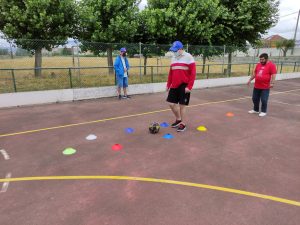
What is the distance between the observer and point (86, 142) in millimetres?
5504

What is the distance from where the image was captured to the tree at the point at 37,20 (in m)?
11.5

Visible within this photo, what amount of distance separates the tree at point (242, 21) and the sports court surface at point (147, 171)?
10.8 m

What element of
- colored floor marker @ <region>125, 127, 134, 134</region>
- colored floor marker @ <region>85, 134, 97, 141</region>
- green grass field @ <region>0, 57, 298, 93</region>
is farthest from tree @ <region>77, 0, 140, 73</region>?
colored floor marker @ <region>85, 134, 97, 141</region>

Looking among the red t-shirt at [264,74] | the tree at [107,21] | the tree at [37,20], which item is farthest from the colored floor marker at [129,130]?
the tree at [107,21]

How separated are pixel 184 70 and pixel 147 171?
2.67 metres

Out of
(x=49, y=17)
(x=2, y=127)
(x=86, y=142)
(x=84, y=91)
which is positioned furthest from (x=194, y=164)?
(x=49, y=17)

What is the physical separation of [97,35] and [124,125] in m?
8.48

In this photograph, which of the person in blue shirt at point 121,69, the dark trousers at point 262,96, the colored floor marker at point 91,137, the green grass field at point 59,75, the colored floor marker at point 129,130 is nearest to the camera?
the colored floor marker at point 91,137

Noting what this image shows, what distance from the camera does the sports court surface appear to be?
3.08 m

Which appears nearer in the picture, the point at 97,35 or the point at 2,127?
the point at 2,127

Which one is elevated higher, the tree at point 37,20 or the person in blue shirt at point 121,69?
the tree at point 37,20

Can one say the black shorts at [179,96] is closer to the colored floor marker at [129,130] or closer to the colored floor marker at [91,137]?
the colored floor marker at [129,130]

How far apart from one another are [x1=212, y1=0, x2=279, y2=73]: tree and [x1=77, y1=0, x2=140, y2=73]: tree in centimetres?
612

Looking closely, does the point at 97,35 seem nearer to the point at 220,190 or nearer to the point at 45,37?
the point at 45,37
